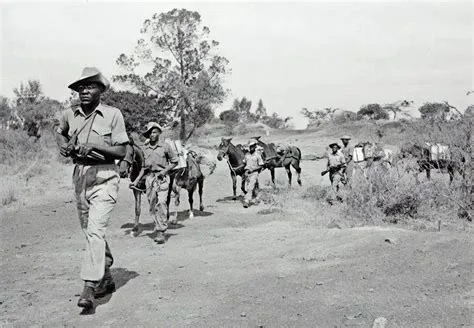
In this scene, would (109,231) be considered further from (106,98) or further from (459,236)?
(106,98)

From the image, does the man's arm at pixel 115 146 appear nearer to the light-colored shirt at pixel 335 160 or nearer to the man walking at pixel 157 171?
the man walking at pixel 157 171

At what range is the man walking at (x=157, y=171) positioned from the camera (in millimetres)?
9609

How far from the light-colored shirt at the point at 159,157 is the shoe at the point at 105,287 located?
407 cm

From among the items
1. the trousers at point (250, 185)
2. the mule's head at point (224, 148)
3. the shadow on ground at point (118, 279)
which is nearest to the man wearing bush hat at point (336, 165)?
the trousers at point (250, 185)

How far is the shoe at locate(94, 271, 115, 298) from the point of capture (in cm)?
604

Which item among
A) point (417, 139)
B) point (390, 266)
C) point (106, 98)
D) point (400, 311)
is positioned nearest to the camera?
point (400, 311)

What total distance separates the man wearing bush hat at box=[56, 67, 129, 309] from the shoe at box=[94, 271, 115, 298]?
45 millimetres

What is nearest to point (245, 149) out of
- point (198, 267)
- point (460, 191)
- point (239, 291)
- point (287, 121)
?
point (460, 191)

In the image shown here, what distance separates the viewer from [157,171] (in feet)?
33.0

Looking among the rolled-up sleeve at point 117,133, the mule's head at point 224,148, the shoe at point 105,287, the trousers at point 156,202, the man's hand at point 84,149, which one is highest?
the rolled-up sleeve at point 117,133

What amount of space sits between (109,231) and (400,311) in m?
7.61

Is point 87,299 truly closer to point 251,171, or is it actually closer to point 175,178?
point 175,178

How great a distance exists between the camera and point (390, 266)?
659 centimetres

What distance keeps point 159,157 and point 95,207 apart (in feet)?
14.9
